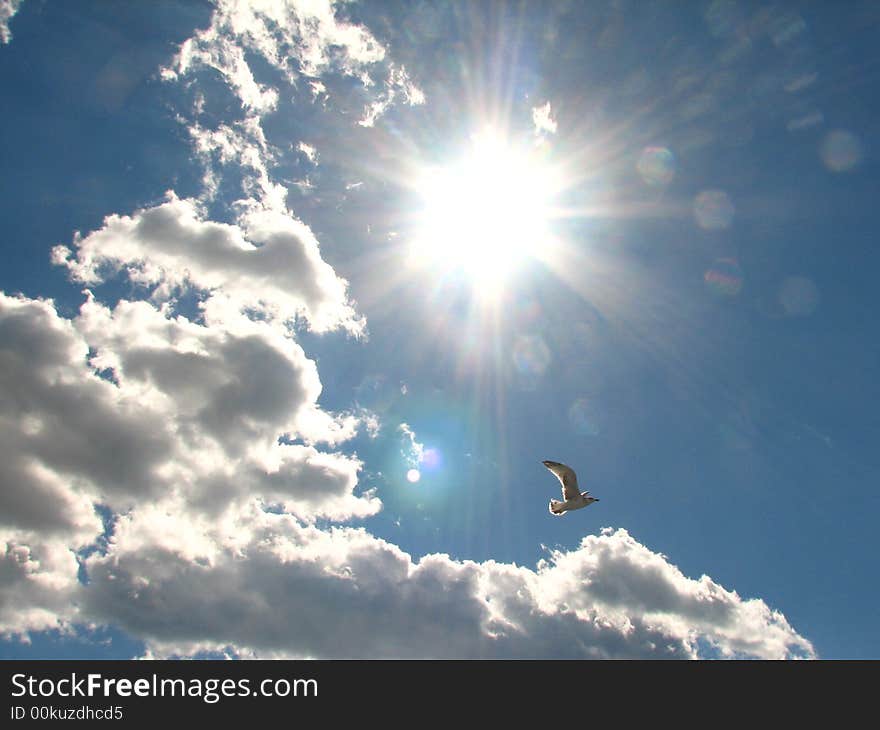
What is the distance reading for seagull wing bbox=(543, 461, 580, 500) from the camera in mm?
57062

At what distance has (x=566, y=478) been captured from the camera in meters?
57.8

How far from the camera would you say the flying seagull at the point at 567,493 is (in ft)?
188

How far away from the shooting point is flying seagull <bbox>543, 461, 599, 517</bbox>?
57.2 meters

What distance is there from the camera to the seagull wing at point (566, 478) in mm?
57062

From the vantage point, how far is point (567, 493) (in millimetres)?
58781

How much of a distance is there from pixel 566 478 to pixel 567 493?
72.5 inches
